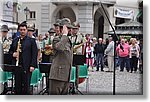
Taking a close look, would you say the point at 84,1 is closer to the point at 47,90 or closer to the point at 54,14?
the point at 54,14

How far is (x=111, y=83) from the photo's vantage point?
26.5 ft

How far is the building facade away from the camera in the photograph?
7.98m

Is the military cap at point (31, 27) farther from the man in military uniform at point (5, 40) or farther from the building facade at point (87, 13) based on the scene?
the man in military uniform at point (5, 40)

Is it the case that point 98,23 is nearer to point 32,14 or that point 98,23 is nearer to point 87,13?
point 87,13

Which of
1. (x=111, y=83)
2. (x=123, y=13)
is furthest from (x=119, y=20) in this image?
(x=111, y=83)

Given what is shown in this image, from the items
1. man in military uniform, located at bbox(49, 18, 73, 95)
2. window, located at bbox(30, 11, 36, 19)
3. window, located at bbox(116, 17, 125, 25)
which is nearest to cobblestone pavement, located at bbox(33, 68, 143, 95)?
man in military uniform, located at bbox(49, 18, 73, 95)

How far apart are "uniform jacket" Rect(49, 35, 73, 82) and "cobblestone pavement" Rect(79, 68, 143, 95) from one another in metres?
0.22

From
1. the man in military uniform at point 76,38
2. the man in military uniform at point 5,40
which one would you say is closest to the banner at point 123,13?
the man in military uniform at point 76,38

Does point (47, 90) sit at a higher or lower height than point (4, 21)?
lower

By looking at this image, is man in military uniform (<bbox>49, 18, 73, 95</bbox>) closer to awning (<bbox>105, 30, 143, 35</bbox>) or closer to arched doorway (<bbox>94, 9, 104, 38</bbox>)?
arched doorway (<bbox>94, 9, 104, 38</bbox>)

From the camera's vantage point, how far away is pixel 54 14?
8.02 metres

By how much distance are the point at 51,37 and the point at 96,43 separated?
44 cm

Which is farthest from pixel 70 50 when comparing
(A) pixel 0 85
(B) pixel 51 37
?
(A) pixel 0 85

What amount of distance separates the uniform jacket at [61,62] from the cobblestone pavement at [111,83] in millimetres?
216
